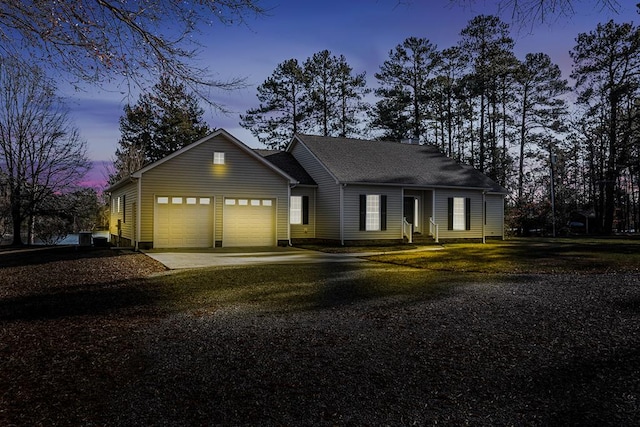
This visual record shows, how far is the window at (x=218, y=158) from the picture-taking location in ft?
61.3

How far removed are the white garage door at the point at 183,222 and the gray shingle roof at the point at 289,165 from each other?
16.5 feet

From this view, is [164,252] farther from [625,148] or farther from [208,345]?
[625,148]

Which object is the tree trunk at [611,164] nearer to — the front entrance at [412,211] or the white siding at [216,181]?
the front entrance at [412,211]

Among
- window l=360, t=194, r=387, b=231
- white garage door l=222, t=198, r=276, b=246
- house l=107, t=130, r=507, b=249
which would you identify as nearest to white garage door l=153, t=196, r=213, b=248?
house l=107, t=130, r=507, b=249

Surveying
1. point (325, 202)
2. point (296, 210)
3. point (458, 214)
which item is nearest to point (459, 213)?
point (458, 214)

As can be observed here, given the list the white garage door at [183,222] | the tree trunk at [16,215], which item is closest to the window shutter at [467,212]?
the white garage door at [183,222]

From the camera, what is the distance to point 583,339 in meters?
5.32

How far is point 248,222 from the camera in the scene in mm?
19500

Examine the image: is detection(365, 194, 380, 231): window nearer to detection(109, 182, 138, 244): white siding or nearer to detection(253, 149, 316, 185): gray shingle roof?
detection(253, 149, 316, 185): gray shingle roof

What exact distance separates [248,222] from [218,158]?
119 inches

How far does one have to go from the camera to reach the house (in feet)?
59.4

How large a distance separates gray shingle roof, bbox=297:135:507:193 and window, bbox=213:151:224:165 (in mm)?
5041

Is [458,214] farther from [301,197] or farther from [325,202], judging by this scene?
[301,197]

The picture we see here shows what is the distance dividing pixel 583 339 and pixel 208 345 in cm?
440
